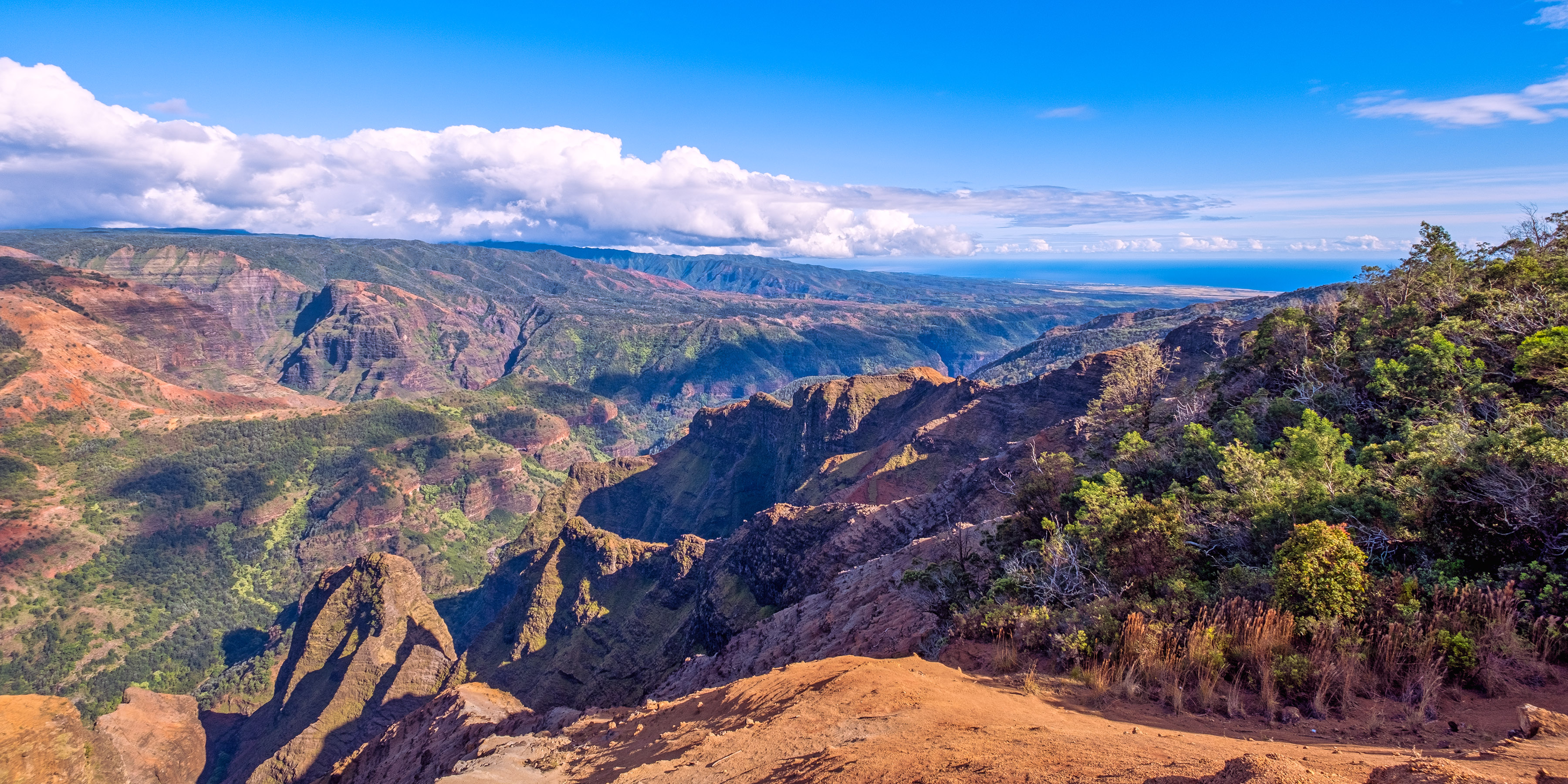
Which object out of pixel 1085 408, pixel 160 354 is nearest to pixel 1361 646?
pixel 1085 408

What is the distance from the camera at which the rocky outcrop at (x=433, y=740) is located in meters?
23.1

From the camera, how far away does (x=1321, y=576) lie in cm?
1011

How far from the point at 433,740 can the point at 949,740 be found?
84.4 feet

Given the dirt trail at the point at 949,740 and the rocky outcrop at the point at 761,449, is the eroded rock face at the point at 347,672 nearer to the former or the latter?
the rocky outcrop at the point at 761,449

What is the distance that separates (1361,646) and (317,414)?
18504 centimetres

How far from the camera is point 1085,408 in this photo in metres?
57.3

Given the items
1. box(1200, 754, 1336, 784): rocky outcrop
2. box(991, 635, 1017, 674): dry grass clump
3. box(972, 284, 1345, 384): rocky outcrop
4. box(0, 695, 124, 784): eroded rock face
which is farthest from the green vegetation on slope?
box(972, 284, 1345, 384): rocky outcrop

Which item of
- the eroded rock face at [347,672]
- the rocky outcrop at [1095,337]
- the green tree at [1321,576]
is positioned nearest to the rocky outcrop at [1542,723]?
the green tree at [1321,576]

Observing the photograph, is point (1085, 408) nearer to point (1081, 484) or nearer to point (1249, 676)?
point (1081, 484)

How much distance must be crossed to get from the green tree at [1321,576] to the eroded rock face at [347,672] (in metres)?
59.0

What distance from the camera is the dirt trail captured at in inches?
274

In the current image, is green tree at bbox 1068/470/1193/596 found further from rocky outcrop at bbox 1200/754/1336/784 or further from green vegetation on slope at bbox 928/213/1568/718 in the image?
rocky outcrop at bbox 1200/754/1336/784

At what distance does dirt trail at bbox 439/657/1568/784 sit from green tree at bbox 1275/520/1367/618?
188 centimetres

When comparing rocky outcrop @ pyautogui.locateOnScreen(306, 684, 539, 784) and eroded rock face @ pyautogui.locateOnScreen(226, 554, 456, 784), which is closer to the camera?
rocky outcrop @ pyautogui.locateOnScreen(306, 684, 539, 784)
